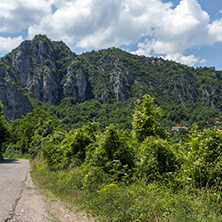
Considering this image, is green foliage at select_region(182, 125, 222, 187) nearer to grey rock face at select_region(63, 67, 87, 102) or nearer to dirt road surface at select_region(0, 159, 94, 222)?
dirt road surface at select_region(0, 159, 94, 222)

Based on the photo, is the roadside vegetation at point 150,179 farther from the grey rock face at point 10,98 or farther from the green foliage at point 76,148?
the grey rock face at point 10,98

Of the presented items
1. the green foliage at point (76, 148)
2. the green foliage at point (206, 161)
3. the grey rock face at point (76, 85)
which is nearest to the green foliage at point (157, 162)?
the green foliage at point (206, 161)

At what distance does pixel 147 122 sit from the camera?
9359 millimetres

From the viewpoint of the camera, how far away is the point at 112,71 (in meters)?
174

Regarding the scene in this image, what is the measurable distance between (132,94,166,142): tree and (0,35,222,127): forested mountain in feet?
379

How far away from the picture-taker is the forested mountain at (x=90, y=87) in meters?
130

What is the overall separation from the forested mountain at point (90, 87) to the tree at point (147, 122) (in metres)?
116

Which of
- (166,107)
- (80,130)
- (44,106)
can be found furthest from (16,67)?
(80,130)

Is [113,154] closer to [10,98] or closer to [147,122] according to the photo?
[147,122]

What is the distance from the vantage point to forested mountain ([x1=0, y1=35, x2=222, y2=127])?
13012cm

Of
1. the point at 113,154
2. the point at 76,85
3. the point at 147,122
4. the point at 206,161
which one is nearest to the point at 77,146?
the point at 113,154

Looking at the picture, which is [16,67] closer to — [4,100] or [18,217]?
[4,100]

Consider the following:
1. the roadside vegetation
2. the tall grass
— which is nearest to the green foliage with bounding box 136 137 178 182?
the roadside vegetation

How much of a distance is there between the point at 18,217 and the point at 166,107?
15712 centimetres
